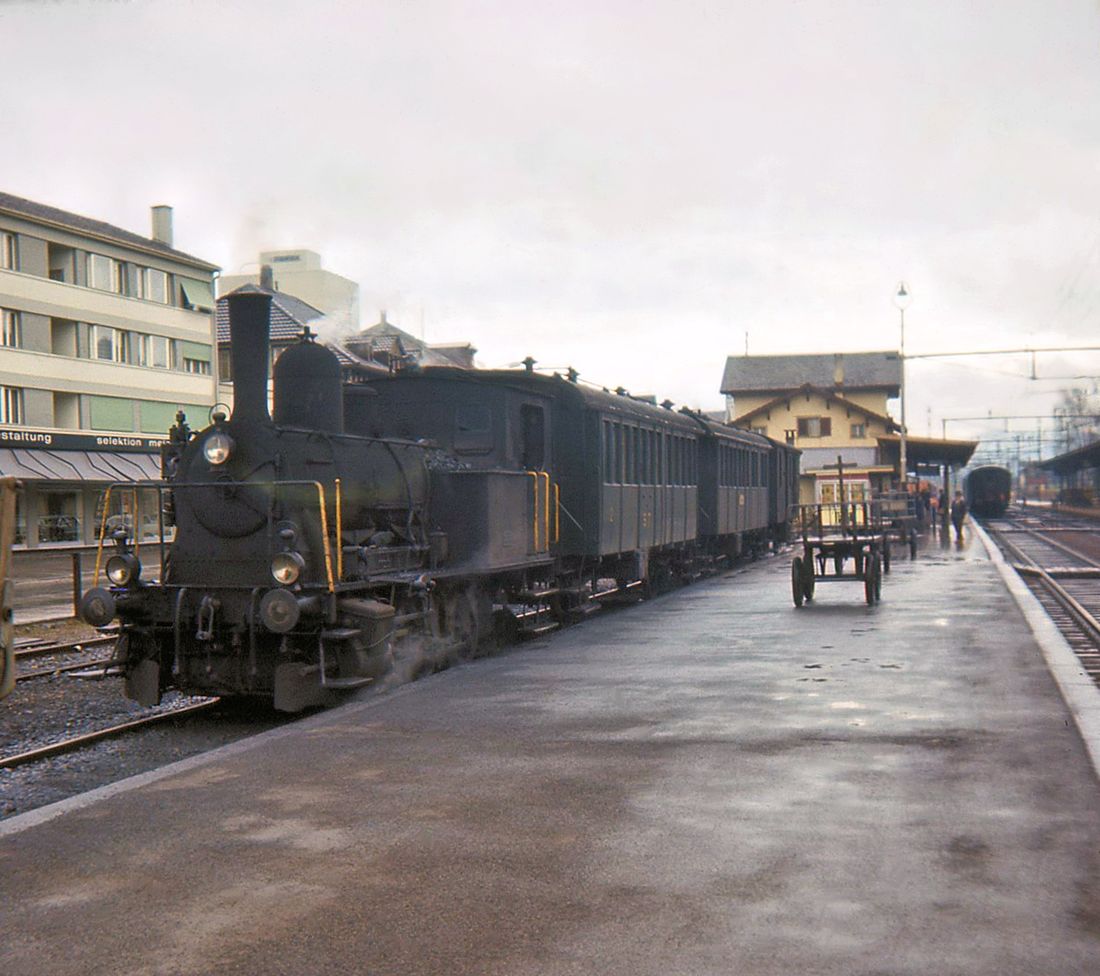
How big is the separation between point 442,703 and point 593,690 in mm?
1335

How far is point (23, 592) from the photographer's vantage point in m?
22.7

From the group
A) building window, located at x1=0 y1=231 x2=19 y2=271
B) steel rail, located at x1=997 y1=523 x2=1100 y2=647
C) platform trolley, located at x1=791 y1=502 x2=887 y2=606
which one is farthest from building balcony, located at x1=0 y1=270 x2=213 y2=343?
steel rail, located at x1=997 y1=523 x2=1100 y2=647

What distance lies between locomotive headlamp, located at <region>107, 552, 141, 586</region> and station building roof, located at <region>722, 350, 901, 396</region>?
6967 centimetres

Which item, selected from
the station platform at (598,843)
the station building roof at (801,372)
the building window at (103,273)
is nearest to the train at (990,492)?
the station building roof at (801,372)

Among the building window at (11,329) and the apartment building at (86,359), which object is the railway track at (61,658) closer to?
the apartment building at (86,359)

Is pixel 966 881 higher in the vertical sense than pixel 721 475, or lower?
lower

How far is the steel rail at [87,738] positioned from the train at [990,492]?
2540 inches

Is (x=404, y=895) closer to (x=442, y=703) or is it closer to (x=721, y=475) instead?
(x=442, y=703)

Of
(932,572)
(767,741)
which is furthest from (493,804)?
(932,572)

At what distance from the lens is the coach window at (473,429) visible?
13.0 m

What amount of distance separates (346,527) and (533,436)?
422 centimetres

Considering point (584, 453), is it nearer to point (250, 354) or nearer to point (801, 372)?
point (250, 354)

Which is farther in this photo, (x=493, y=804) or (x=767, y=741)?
(x=767, y=741)

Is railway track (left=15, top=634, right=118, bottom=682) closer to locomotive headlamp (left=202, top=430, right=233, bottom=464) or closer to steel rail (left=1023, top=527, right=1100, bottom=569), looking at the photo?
locomotive headlamp (left=202, top=430, right=233, bottom=464)
